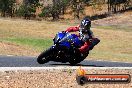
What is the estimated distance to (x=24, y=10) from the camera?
11588 centimetres

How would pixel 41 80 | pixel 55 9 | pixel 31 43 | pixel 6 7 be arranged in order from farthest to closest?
pixel 55 9
pixel 6 7
pixel 31 43
pixel 41 80

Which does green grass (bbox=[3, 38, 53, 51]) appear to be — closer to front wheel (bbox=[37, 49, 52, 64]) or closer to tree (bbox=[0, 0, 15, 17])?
front wheel (bbox=[37, 49, 52, 64])

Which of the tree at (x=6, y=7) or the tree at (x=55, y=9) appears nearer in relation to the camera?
the tree at (x=6, y=7)

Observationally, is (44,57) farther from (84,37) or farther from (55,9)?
(55,9)

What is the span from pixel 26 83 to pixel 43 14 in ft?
381

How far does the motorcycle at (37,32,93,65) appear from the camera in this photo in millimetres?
14289

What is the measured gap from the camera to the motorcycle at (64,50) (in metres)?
14.3

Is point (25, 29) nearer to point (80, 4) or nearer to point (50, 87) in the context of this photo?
point (50, 87)

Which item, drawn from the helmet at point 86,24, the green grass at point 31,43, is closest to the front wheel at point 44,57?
the helmet at point 86,24

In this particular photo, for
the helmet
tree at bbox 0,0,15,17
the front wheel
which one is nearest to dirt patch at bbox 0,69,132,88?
the front wheel

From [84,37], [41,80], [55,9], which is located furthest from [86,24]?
[55,9]

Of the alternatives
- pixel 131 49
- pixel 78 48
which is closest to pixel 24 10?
pixel 131 49

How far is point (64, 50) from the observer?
14.5 m

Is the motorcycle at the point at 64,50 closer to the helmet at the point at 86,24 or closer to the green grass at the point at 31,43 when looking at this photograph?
the helmet at the point at 86,24
